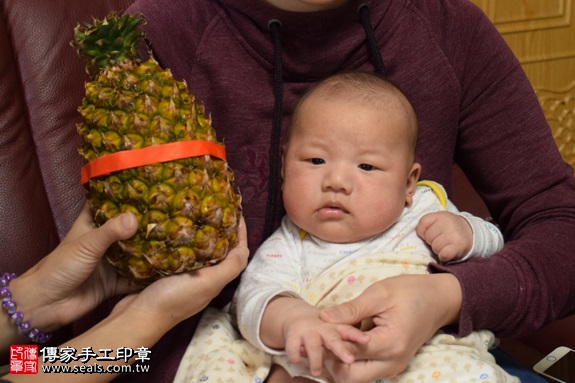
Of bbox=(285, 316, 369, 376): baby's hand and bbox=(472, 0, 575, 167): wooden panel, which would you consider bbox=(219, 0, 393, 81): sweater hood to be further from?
bbox=(472, 0, 575, 167): wooden panel

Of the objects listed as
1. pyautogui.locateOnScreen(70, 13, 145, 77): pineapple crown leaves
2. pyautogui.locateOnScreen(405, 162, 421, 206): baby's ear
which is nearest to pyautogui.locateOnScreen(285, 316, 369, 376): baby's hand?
pyautogui.locateOnScreen(405, 162, 421, 206): baby's ear

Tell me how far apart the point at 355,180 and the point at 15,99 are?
88 cm

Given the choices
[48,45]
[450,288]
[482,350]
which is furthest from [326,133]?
[48,45]

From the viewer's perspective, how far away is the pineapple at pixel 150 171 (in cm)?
114

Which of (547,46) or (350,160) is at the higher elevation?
(350,160)

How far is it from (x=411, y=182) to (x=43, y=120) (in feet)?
2.96

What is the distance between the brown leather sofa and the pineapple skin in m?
0.49

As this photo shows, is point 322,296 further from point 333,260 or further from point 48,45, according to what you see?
point 48,45

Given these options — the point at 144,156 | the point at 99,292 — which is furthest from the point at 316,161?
the point at 99,292

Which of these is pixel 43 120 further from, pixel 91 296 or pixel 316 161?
pixel 316 161

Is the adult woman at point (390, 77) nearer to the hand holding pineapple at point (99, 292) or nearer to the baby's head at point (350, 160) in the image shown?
the baby's head at point (350, 160)

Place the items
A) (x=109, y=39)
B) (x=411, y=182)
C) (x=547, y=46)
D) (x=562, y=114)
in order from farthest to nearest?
(x=562, y=114) → (x=547, y=46) → (x=411, y=182) → (x=109, y=39)

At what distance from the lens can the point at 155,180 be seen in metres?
1.13

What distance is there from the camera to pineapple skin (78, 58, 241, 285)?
3.73 feet
